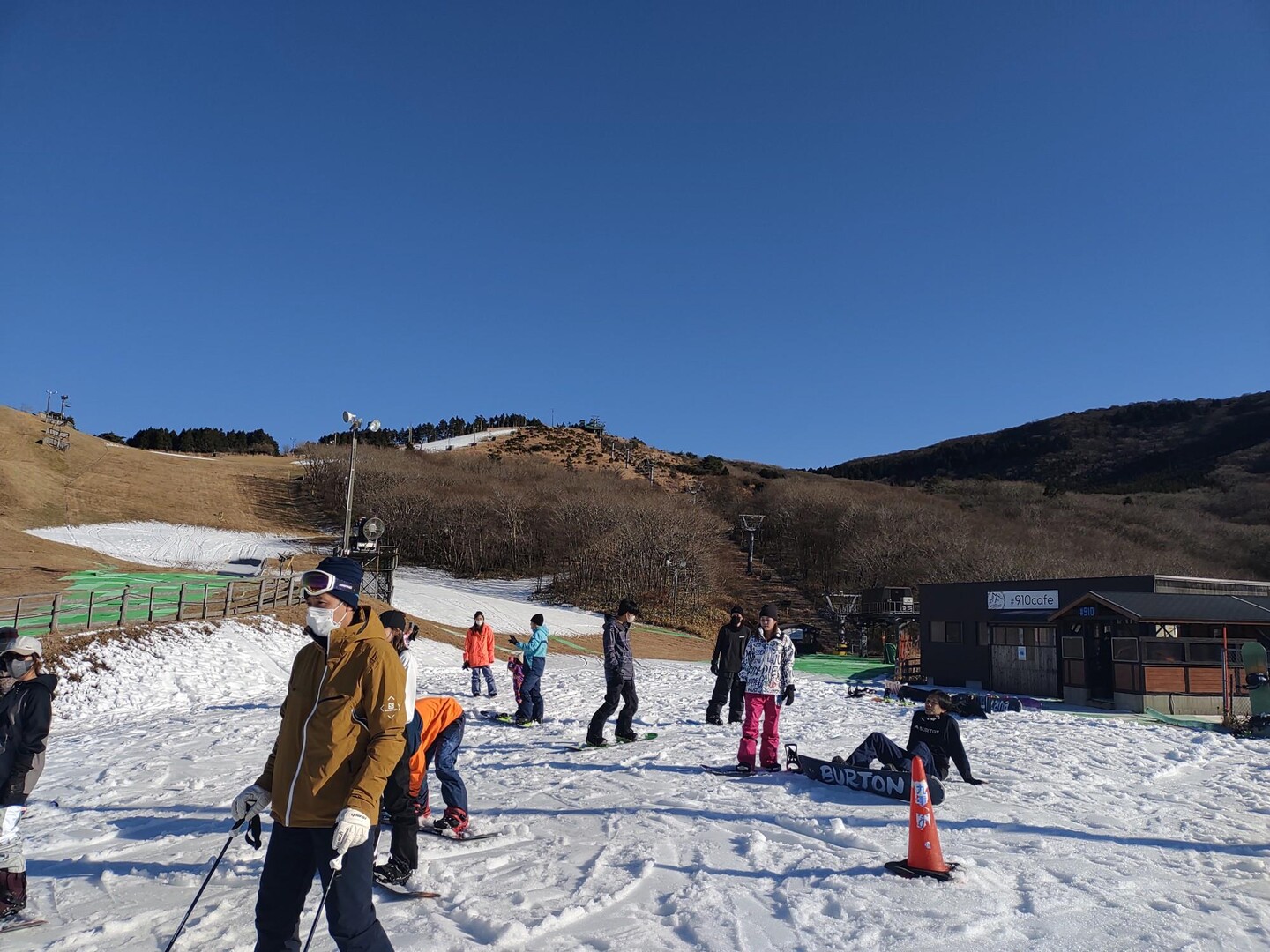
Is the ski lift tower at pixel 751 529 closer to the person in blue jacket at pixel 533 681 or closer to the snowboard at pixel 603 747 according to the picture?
the person in blue jacket at pixel 533 681

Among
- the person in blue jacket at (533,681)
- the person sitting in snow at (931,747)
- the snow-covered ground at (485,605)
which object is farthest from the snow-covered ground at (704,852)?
the snow-covered ground at (485,605)

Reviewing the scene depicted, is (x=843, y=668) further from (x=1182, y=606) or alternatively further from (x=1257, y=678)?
(x=1257, y=678)

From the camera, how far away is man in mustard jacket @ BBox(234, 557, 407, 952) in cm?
330

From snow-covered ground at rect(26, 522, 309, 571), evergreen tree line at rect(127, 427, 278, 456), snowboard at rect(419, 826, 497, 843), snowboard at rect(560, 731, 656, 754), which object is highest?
evergreen tree line at rect(127, 427, 278, 456)

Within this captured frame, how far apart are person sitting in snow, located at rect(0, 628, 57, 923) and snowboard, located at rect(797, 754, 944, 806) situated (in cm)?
662

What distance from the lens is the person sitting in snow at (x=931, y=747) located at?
7980 millimetres

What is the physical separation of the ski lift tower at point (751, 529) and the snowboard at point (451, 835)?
6308 cm

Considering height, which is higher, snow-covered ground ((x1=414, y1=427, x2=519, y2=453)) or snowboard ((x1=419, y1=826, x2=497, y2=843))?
snow-covered ground ((x1=414, y1=427, x2=519, y2=453))

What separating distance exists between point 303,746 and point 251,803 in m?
0.69

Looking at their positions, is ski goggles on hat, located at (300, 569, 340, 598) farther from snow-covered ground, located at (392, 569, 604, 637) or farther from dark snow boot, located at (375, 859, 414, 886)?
snow-covered ground, located at (392, 569, 604, 637)

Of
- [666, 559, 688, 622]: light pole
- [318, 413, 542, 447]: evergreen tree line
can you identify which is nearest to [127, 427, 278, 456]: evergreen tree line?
[318, 413, 542, 447]: evergreen tree line

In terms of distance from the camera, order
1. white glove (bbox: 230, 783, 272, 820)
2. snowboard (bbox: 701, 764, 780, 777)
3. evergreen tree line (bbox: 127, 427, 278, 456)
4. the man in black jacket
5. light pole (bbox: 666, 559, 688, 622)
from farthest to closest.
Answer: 1. evergreen tree line (bbox: 127, 427, 278, 456)
2. light pole (bbox: 666, 559, 688, 622)
3. the man in black jacket
4. snowboard (bbox: 701, 764, 780, 777)
5. white glove (bbox: 230, 783, 272, 820)

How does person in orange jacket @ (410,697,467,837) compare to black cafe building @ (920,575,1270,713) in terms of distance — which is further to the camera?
black cafe building @ (920,575,1270,713)

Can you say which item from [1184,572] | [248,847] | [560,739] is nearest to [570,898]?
[248,847]
